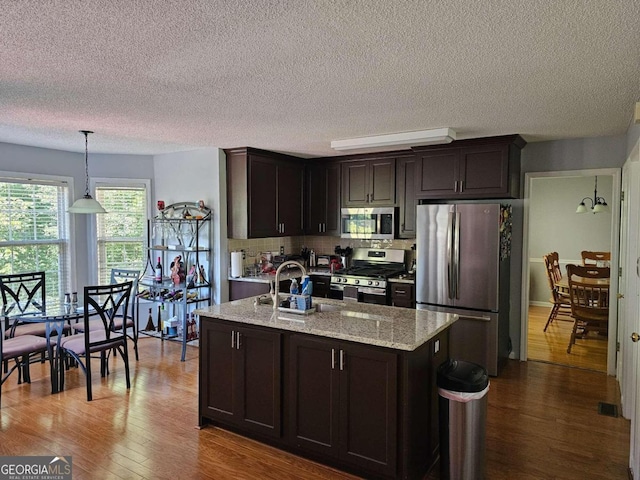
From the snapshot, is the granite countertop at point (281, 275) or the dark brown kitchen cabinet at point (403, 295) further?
the granite countertop at point (281, 275)

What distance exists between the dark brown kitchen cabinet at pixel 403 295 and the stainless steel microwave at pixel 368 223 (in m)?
0.70

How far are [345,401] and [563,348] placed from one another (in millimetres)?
3947

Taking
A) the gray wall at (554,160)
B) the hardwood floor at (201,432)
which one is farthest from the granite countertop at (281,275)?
the gray wall at (554,160)

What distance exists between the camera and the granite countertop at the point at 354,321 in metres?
2.64

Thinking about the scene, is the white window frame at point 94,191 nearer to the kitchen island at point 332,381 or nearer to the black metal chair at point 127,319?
the black metal chair at point 127,319

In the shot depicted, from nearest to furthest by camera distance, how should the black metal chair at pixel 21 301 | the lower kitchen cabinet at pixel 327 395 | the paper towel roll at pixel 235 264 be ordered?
1. the lower kitchen cabinet at pixel 327 395
2. the black metal chair at pixel 21 301
3. the paper towel roll at pixel 235 264

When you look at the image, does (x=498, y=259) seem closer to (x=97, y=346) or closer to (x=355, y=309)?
(x=355, y=309)

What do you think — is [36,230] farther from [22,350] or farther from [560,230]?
[560,230]

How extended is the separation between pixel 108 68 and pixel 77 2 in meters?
0.81

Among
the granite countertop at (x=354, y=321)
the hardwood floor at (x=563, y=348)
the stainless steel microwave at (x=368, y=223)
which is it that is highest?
the stainless steel microwave at (x=368, y=223)

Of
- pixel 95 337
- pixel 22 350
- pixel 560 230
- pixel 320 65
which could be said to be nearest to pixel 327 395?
pixel 320 65

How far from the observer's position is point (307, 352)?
2893mm

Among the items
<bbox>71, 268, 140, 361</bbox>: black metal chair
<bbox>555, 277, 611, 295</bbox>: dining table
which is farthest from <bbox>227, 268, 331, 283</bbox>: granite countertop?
<bbox>555, 277, 611, 295</bbox>: dining table

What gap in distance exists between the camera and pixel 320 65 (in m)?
2.47
